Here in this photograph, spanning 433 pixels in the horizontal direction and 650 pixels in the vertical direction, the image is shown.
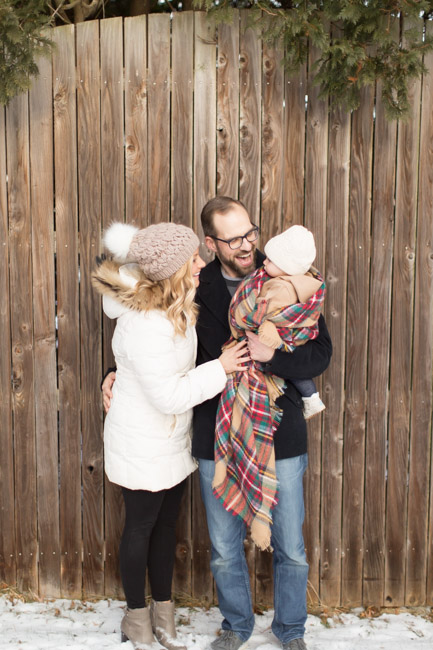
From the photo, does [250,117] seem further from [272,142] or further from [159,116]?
[159,116]

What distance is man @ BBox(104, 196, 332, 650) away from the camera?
268cm

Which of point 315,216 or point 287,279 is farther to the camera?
point 315,216

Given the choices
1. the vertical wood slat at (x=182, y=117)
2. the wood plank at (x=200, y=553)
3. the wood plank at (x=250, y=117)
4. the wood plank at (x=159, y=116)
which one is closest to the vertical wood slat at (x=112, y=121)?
the wood plank at (x=159, y=116)

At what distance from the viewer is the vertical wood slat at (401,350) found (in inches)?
121

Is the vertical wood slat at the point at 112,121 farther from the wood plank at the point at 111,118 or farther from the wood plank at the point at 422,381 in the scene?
the wood plank at the point at 422,381

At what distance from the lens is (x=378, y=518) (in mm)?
3246

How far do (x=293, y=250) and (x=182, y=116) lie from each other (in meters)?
1.06

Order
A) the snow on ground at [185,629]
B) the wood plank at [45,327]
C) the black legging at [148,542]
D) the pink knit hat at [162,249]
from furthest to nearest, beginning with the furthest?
the wood plank at [45,327] → the snow on ground at [185,629] → the black legging at [148,542] → the pink knit hat at [162,249]

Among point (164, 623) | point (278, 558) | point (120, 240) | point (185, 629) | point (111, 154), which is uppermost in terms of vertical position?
point (111, 154)

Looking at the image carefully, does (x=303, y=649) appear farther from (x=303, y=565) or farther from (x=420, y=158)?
(x=420, y=158)

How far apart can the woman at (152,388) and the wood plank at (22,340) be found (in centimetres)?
75

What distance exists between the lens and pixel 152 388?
250 centimetres

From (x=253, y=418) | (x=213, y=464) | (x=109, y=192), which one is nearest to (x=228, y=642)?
(x=213, y=464)

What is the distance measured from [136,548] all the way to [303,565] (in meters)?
0.72
